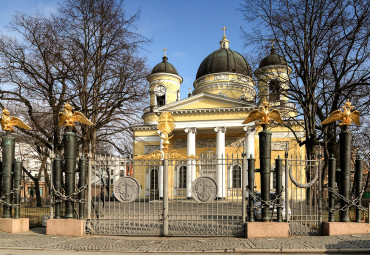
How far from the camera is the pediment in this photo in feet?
96.8

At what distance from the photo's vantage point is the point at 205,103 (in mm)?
30500

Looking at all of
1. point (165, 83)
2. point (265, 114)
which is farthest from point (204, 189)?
point (165, 83)

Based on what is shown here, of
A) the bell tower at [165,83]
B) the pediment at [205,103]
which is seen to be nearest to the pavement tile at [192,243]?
the pediment at [205,103]

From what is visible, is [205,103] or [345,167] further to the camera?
[205,103]

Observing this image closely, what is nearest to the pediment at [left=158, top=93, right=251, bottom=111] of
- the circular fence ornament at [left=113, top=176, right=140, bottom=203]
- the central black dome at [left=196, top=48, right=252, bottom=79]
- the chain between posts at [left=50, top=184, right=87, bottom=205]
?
the central black dome at [left=196, top=48, right=252, bottom=79]

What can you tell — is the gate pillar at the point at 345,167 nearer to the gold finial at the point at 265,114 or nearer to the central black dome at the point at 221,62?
the gold finial at the point at 265,114

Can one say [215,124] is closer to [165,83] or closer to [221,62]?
[221,62]

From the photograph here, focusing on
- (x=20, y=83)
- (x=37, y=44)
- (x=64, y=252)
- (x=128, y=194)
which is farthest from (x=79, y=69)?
(x=64, y=252)

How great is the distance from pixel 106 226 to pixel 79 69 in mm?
8540

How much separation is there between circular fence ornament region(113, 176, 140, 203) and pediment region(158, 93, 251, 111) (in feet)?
67.1

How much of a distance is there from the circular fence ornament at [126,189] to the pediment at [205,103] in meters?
20.5

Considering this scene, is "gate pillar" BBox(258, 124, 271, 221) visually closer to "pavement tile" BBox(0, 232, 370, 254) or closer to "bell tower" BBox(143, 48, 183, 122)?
"pavement tile" BBox(0, 232, 370, 254)

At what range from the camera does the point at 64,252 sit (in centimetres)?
764

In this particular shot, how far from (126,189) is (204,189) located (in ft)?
7.57
